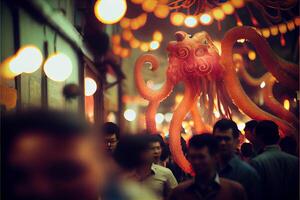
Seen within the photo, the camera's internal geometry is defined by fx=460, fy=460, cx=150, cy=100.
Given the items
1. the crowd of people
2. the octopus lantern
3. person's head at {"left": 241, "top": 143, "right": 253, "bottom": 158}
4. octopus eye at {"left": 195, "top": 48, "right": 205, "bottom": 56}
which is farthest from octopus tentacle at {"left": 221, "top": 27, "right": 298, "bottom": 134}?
the crowd of people

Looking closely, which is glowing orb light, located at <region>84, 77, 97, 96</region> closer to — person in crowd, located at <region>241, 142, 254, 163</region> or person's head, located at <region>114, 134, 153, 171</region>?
person in crowd, located at <region>241, 142, 254, 163</region>

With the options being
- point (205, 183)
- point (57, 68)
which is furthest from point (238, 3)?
point (205, 183)

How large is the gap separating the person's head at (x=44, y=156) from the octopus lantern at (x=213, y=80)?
17.8ft

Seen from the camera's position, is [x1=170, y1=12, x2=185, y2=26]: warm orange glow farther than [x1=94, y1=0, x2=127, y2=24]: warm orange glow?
Yes

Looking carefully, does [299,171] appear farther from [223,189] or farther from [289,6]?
[289,6]

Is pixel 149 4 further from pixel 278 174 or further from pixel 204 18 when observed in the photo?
pixel 278 174

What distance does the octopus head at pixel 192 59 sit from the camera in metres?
7.26

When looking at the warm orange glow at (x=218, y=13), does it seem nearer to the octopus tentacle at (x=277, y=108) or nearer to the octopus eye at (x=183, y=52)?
the octopus tentacle at (x=277, y=108)

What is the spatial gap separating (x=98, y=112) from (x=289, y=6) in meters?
7.77

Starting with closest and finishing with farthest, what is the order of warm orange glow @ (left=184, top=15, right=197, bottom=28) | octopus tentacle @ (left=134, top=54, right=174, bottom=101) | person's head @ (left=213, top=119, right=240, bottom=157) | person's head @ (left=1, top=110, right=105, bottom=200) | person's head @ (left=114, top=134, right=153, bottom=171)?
person's head @ (left=1, top=110, right=105, bottom=200), person's head @ (left=114, top=134, right=153, bottom=171), person's head @ (left=213, top=119, right=240, bottom=157), octopus tentacle @ (left=134, top=54, right=174, bottom=101), warm orange glow @ (left=184, top=15, right=197, bottom=28)

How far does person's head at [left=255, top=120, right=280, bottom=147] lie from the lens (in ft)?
16.9

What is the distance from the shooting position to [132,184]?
278 cm

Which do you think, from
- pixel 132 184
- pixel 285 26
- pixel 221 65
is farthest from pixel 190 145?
pixel 285 26

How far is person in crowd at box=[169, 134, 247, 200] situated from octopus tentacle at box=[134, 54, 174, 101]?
3.71 metres
